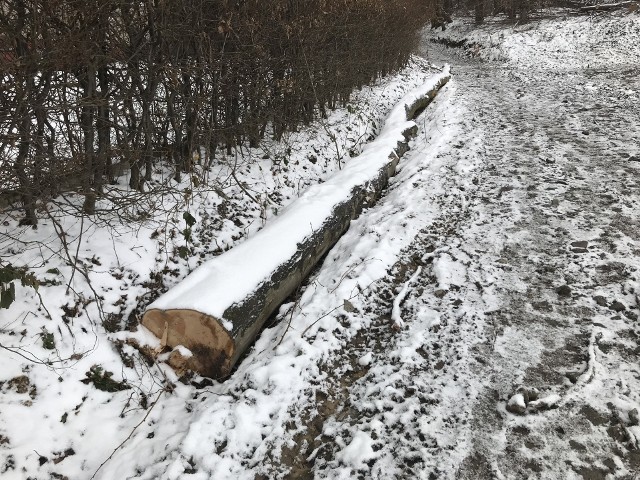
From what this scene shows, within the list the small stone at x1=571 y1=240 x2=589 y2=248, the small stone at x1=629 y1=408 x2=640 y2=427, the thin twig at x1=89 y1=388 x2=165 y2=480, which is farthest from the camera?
the small stone at x1=571 y1=240 x2=589 y2=248

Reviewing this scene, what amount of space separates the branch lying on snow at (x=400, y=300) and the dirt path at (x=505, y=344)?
45 mm

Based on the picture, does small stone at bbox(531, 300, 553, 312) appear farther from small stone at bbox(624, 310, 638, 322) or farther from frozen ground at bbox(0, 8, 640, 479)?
small stone at bbox(624, 310, 638, 322)

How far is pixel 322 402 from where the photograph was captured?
9.19ft

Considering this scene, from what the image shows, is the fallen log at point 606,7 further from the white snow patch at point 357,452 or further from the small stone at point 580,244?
the white snow patch at point 357,452

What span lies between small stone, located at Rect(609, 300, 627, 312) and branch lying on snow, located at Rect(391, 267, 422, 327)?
1549 mm

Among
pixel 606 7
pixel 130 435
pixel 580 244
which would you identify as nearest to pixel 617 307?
pixel 580 244

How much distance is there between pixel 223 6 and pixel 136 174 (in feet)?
6.97

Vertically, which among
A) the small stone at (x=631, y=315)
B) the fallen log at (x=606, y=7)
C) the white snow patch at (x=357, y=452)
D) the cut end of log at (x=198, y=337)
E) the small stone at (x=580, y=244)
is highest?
the fallen log at (x=606, y=7)

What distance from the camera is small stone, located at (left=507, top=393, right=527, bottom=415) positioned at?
242 centimetres

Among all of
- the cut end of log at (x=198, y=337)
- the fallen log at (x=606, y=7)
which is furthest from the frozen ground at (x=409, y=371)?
the fallen log at (x=606, y=7)

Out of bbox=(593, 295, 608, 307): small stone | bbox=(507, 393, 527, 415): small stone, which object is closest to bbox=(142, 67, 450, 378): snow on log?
bbox=(507, 393, 527, 415): small stone

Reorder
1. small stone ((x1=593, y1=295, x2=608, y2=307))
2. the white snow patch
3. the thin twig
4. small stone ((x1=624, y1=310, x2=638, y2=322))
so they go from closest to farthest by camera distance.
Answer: the white snow patch
the thin twig
small stone ((x1=624, y1=310, x2=638, y2=322))
small stone ((x1=593, y1=295, x2=608, y2=307))

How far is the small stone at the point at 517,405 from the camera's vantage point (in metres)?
2.42

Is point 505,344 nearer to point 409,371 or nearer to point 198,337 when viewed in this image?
point 409,371
